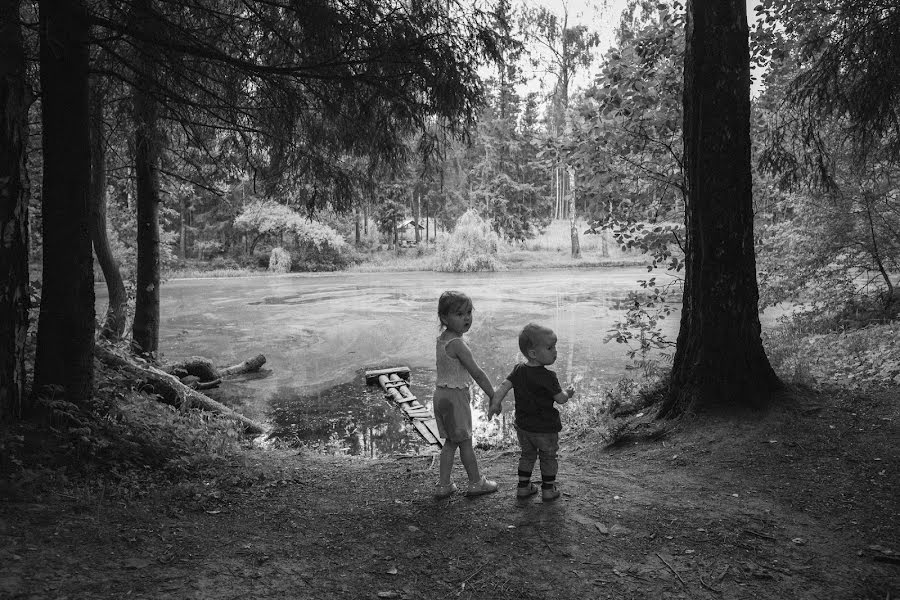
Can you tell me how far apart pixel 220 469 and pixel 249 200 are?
33.4 metres

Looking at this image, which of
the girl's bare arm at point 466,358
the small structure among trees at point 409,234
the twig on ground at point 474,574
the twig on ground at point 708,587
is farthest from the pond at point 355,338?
the small structure among trees at point 409,234

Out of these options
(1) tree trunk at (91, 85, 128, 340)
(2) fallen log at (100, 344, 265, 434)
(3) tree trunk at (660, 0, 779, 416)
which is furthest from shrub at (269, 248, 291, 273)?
(3) tree trunk at (660, 0, 779, 416)

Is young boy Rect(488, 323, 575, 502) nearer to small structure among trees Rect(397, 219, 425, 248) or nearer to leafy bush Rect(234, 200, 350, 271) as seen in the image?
leafy bush Rect(234, 200, 350, 271)

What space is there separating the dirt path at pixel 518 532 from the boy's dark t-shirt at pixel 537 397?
45cm

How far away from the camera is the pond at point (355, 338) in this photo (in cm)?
781

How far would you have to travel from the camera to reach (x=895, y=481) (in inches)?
134

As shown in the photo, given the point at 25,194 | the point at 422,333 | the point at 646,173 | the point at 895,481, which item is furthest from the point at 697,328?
the point at 422,333

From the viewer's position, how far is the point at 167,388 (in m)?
7.05

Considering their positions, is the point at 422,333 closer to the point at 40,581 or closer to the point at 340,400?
the point at 340,400

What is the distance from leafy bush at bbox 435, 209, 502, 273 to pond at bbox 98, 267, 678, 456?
184 inches

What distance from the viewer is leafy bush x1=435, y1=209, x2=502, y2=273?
30.0 m

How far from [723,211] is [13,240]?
4688 mm

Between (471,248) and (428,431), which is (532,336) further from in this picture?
(471,248)

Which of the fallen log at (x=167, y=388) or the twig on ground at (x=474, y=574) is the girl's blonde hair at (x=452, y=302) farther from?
the fallen log at (x=167, y=388)
